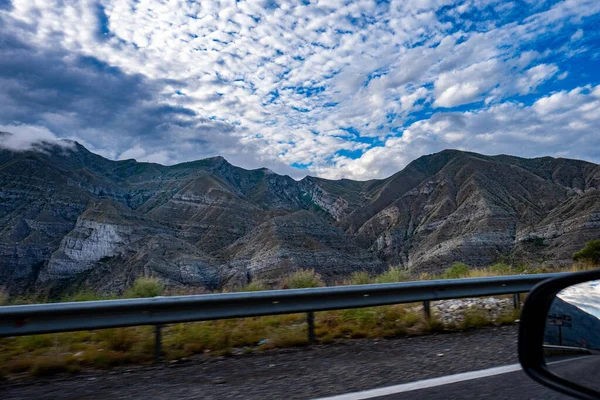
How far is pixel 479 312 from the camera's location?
24.0 feet

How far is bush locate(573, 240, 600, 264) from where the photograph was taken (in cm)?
1386

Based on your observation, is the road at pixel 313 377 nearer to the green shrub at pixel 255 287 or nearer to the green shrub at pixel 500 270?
the green shrub at pixel 255 287

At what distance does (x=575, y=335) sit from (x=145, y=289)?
7826 millimetres

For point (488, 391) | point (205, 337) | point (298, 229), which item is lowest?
point (488, 391)

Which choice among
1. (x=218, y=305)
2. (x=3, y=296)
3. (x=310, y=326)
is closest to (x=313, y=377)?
(x=310, y=326)

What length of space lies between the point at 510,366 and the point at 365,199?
185 meters

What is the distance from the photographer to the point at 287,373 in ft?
14.8

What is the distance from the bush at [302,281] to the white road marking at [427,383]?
15.5ft

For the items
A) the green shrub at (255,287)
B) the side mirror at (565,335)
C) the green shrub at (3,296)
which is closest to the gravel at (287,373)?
the side mirror at (565,335)

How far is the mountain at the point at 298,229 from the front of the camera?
8375 centimetres

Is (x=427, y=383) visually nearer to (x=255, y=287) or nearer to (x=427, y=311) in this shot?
(x=427, y=311)

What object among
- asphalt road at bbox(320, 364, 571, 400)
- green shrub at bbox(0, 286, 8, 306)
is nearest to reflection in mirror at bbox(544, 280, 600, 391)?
asphalt road at bbox(320, 364, 571, 400)

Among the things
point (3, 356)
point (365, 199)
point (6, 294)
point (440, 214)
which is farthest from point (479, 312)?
point (365, 199)

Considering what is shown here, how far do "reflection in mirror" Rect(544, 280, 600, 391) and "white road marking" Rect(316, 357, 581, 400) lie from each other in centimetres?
218
